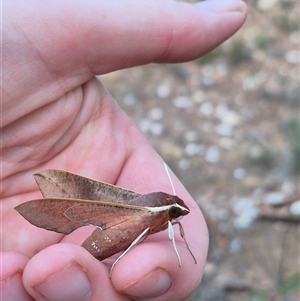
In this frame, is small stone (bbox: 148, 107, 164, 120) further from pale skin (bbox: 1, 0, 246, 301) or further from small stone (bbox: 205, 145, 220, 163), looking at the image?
pale skin (bbox: 1, 0, 246, 301)

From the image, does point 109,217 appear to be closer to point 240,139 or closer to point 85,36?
point 85,36

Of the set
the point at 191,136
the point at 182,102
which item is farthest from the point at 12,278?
the point at 182,102

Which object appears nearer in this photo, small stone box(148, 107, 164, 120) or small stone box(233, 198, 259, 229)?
small stone box(233, 198, 259, 229)

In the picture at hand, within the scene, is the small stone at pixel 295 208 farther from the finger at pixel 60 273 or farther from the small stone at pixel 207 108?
the finger at pixel 60 273

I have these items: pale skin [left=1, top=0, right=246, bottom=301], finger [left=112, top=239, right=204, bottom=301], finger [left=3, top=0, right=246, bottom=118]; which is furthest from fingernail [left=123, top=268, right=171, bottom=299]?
finger [left=3, top=0, right=246, bottom=118]

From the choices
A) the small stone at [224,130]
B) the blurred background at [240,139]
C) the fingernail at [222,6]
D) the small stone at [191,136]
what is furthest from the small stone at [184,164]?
the fingernail at [222,6]

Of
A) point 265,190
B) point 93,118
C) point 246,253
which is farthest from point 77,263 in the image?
point 265,190

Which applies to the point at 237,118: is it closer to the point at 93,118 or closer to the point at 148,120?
the point at 148,120

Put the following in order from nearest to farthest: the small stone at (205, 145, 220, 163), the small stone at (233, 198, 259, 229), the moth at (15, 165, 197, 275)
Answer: the moth at (15, 165, 197, 275), the small stone at (233, 198, 259, 229), the small stone at (205, 145, 220, 163)
